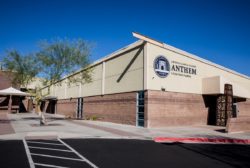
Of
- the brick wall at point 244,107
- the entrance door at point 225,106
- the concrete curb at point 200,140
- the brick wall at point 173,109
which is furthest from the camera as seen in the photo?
the brick wall at point 244,107

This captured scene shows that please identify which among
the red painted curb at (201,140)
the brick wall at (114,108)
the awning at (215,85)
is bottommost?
the red painted curb at (201,140)

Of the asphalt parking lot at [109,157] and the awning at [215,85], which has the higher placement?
the awning at [215,85]

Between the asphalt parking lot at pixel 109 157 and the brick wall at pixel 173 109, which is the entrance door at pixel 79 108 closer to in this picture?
the brick wall at pixel 173 109

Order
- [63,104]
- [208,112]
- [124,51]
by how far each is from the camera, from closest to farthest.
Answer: [124,51] → [208,112] → [63,104]

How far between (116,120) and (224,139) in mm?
12141

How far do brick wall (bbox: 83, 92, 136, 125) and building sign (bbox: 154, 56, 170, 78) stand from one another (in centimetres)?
319

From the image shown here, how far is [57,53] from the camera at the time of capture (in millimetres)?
19734

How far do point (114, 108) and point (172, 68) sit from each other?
7585 mm

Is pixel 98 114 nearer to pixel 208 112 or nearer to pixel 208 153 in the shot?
pixel 208 112

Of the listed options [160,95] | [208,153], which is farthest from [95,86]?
[208,153]

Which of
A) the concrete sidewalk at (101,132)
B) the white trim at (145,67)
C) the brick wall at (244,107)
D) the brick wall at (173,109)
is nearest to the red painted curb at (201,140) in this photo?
the concrete sidewalk at (101,132)

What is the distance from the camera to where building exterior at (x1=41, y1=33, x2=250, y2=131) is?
20.5m

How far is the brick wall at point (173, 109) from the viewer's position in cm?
1997

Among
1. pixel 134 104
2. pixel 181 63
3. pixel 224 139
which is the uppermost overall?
pixel 181 63
